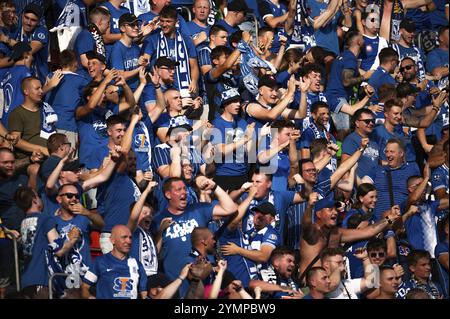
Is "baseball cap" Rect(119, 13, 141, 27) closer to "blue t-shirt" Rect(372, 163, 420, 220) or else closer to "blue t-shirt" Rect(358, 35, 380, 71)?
"blue t-shirt" Rect(372, 163, 420, 220)

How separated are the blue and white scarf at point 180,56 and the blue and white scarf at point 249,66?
0.70m

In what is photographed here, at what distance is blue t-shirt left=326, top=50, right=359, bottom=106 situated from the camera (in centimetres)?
1925

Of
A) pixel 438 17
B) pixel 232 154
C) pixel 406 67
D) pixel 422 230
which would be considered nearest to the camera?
pixel 232 154

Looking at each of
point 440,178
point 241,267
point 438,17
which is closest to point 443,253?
point 440,178

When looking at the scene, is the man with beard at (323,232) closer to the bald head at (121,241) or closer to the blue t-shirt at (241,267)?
the blue t-shirt at (241,267)

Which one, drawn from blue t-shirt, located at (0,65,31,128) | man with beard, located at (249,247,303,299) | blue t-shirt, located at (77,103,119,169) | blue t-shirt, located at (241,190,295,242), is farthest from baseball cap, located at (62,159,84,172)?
man with beard, located at (249,247,303,299)

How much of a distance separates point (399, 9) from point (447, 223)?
4.88m

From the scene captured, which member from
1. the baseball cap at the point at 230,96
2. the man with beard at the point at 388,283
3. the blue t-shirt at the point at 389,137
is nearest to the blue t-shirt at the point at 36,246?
the baseball cap at the point at 230,96

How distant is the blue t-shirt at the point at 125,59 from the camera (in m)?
17.3

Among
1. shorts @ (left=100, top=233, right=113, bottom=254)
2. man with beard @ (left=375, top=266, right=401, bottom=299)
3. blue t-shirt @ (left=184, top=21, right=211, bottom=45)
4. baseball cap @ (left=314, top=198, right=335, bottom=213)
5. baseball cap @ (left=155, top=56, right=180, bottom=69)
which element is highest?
baseball cap @ (left=155, top=56, right=180, bottom=69)

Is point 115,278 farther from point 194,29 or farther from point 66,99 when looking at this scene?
point 194,29

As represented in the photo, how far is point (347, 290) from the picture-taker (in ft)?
51.9

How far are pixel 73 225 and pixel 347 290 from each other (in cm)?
299

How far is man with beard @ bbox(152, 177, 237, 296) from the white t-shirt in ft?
4.51
